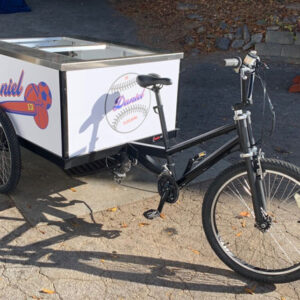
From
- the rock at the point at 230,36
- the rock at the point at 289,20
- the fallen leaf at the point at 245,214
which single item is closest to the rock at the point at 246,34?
the rock at the point at 230,36

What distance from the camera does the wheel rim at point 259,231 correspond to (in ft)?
9.37

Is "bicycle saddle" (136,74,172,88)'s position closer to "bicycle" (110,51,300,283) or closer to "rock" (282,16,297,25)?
"bicycle" (110,51,300,283)

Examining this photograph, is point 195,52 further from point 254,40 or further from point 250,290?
point 250,290

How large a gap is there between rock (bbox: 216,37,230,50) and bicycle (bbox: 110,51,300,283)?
7.27 m

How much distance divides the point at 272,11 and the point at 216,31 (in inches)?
57.7

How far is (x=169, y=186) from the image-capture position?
10.7 ft

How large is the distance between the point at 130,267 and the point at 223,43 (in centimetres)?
836

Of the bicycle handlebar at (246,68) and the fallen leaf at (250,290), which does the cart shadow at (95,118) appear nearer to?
the bicycle handlebar at (246,68)

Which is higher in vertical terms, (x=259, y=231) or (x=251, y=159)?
(x=251, y=159)

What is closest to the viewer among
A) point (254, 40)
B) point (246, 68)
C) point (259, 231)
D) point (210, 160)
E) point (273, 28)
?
point (246, 68)

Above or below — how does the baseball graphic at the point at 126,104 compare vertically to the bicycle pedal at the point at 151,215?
above

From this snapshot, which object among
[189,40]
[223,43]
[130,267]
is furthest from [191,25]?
[130,267]

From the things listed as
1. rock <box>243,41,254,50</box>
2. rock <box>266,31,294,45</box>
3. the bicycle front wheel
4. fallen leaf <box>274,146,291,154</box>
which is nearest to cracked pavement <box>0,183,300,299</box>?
the bicycle front wheel

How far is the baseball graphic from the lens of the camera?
3379 mm
